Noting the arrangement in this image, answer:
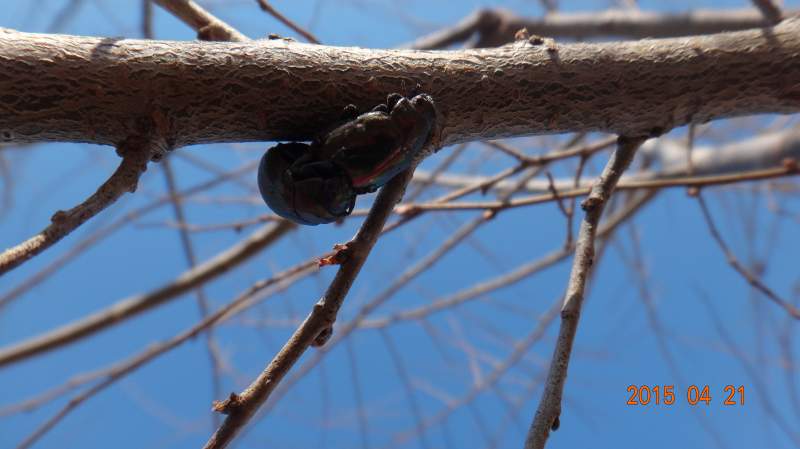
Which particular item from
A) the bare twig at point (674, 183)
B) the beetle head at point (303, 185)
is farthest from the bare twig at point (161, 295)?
the beetle head at point (303, 185)

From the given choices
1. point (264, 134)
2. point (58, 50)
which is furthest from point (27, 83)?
point (264, 134)

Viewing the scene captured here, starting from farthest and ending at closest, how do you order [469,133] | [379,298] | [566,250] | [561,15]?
[561,15]
[379,298]
[566,250]
[469,133]

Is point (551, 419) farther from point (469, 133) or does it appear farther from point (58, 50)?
point (58, 50)

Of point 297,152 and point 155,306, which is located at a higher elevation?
point 155,306

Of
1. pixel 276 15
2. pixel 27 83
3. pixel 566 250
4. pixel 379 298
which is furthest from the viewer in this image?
pixel 379 298

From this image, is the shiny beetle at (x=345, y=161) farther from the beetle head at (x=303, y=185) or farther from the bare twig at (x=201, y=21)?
the bare twig at (x=201, y=21)

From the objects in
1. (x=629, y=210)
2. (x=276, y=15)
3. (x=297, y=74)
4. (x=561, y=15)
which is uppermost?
(x=561, y=15)

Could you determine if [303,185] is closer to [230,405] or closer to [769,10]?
[230,405]
